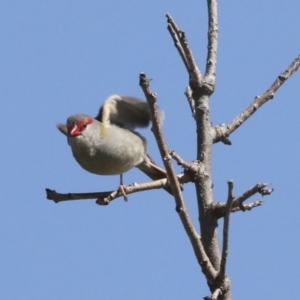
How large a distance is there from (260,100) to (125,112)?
64.0 inches

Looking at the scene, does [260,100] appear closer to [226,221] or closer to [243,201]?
[243,201]

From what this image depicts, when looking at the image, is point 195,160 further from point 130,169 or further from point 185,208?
point 130,169

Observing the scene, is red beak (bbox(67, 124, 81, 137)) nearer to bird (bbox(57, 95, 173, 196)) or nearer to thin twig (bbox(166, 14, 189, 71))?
bird (bbox(57, 95, 173, 196))

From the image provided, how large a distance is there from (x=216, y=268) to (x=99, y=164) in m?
1.90

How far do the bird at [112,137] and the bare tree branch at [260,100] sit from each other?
1.30 meters

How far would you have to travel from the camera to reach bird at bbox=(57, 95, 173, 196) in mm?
4988

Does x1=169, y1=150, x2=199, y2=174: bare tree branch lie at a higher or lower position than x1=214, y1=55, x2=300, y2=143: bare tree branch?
lower

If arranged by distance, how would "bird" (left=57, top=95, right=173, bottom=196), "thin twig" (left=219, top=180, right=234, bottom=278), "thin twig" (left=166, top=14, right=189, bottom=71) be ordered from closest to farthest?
"thin twig" (left=219, top=180, right=234, bottom=278)
"thin twig" (left=166, top=14, right=189, bottom=71)
"bird" (left=57, top=95, right=173, bottom=196)

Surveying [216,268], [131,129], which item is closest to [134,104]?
[131,129]

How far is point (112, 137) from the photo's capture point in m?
5.11

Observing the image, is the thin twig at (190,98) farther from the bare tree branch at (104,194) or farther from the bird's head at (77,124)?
the bird's head at (77,124)

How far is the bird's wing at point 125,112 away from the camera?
5129 mm

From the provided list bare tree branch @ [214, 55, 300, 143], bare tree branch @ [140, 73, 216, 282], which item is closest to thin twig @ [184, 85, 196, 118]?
bare tree branch @ [214, 55, 300, 143]

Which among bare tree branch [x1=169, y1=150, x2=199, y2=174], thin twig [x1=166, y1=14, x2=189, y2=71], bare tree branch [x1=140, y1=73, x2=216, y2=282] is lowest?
bare tree branch [x1=140, y1=73, x2=216, y2=282]
